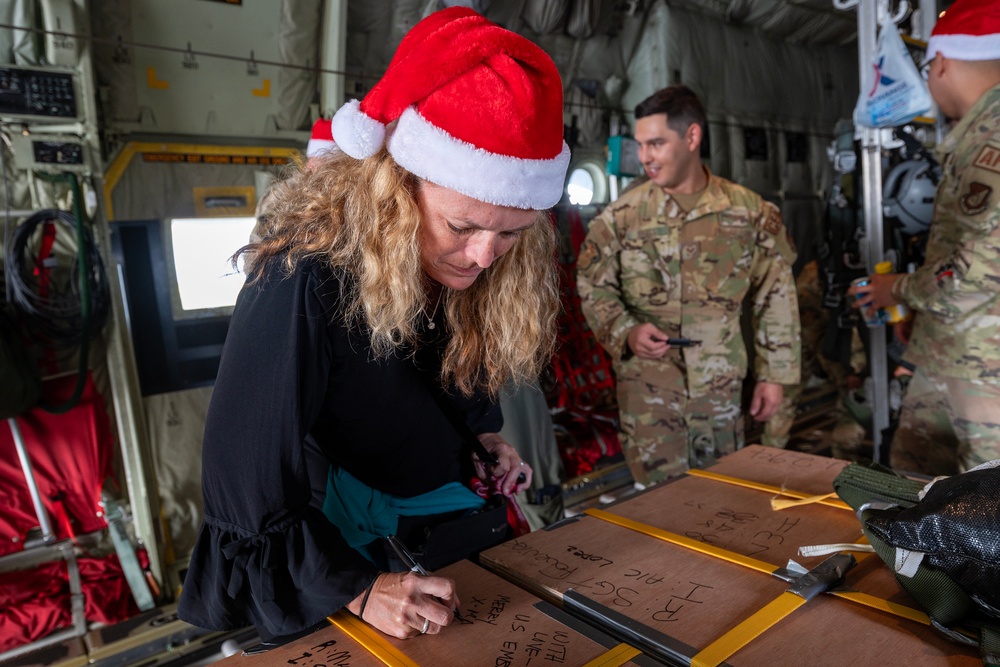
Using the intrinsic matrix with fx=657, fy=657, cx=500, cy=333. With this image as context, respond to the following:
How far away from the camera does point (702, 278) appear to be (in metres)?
3.14

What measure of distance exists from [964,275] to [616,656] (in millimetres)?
2104

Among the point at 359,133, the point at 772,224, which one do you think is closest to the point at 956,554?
the point at 359,133

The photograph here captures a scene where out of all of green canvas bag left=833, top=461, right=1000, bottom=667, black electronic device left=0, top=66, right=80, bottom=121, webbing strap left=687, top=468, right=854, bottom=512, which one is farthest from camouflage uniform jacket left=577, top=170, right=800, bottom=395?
black electronic device left=0, top=66, right=80, bottom=121

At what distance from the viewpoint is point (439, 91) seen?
121 cm

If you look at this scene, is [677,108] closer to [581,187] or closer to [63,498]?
[581,187]

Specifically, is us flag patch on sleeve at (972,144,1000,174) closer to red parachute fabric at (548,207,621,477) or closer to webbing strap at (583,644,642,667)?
webbing strap at (583,644,642,667)

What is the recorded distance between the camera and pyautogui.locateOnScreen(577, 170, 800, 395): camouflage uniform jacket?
3139 mm

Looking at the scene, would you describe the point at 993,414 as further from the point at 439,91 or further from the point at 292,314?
the point at 292,314

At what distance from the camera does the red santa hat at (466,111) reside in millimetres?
1179

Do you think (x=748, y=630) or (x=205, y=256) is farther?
(x=205, y=256)

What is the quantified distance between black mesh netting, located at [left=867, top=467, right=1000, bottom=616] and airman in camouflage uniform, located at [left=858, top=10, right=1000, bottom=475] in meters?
1.65

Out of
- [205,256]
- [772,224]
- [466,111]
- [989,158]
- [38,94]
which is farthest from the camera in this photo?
[205,256]

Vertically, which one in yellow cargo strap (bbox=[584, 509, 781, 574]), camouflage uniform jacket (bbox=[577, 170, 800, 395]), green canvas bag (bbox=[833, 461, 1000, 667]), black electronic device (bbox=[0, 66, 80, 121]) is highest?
black electronic device (bbox=[0, 66, 80, 121])

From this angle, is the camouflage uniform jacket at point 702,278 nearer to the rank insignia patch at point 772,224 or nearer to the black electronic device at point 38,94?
the rank insignia patch at point 772,224
